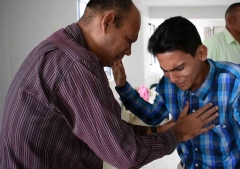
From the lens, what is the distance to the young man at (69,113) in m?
0.74

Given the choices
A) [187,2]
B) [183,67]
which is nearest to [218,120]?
[183,67]

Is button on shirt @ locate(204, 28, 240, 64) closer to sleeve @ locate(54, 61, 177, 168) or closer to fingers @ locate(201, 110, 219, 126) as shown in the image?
fingers @ locate(201, 110, 219, 126)

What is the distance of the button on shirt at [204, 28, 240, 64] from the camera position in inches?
104

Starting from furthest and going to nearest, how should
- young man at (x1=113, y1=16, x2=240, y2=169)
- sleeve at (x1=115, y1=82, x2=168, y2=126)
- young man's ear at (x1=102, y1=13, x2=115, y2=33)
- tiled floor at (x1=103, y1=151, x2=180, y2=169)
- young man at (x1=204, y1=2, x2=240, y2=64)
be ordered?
tiled floor at (x1=103, y1=151, x2=180, y2=169) < young man at (x1=204, y1=2, x2=240, y2=64) < sleeve at (x1=115, y1=82, x2=168, y2=126) < young man at (x1=113, y1=16, x2=240, y2=169) < young man's ear at (x1=102, y1=13, x2=115, y2=33)

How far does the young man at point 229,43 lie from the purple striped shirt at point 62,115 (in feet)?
6.79

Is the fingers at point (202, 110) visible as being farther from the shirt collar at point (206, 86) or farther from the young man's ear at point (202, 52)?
the young man's ear at point (202, 52)

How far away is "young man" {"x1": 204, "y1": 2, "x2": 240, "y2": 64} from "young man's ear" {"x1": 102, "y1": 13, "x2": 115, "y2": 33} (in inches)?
78.9

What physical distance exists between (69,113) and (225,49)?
2.29 metres

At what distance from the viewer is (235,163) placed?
1.12m

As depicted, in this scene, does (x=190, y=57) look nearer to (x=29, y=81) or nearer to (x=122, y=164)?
(x=122, y=164)

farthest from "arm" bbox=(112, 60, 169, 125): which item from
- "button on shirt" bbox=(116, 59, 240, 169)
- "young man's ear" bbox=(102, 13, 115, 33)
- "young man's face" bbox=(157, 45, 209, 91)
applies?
"young man's ear" bbox=(102, 13, 115, 33)

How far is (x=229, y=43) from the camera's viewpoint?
8.73 ft

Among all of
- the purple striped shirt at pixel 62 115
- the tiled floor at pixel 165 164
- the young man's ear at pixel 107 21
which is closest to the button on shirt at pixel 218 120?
the purple striped shirt at pixel 62 115

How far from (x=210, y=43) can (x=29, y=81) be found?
2.33m
